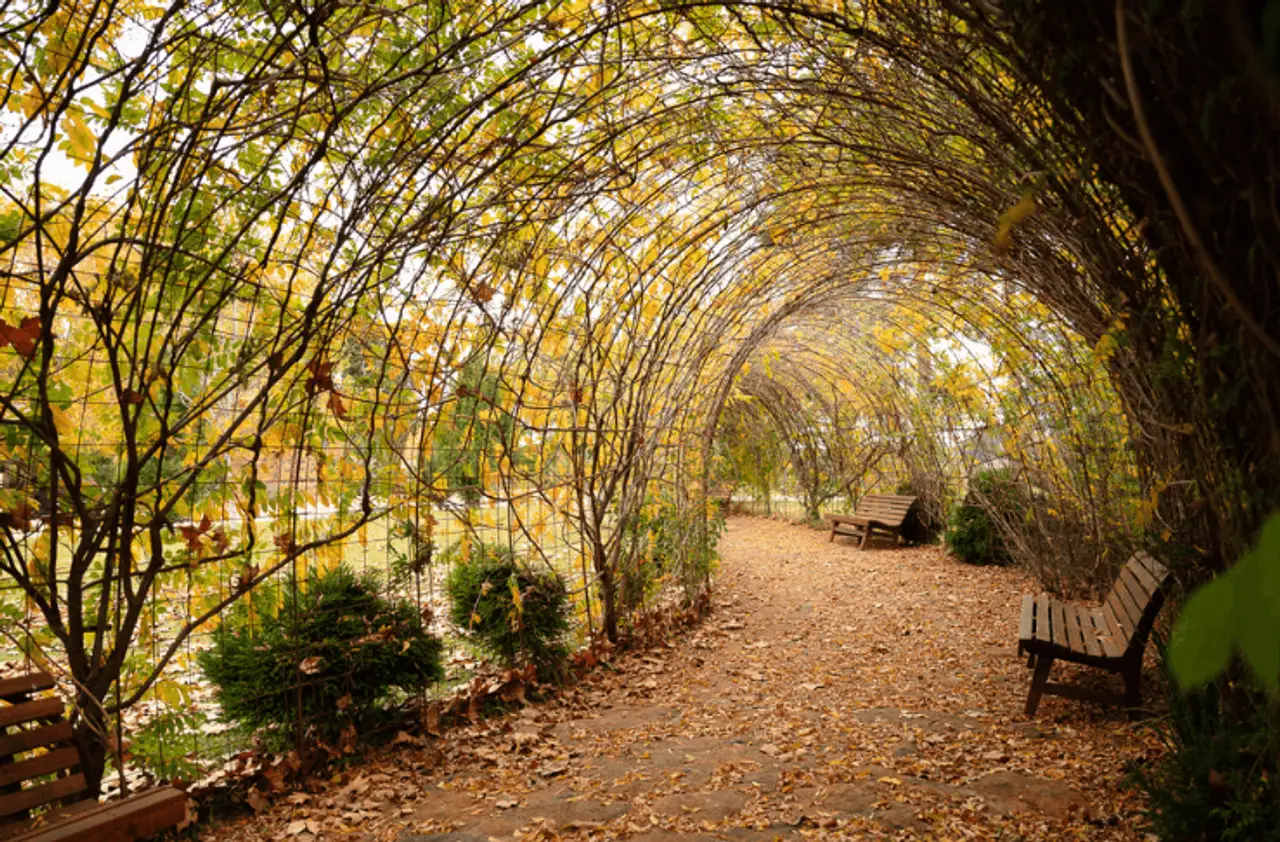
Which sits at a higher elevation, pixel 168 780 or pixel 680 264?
pixel 680 264

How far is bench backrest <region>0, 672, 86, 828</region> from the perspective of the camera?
2373mm

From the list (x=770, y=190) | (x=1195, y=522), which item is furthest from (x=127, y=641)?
(x=770, y=190)

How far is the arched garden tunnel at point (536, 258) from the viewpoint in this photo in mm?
1558

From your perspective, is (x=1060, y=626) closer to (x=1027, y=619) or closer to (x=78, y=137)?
(x=1027, y=619)

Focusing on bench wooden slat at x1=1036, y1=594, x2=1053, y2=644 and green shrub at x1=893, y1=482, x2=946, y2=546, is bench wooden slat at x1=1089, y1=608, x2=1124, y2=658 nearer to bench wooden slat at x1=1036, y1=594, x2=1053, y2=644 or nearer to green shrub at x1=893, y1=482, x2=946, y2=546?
bench wooden slat at x1=1036, y1=594, x2=1053, y2=644

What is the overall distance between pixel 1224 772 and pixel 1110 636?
6.90ft

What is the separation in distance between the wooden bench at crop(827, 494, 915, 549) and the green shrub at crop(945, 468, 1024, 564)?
1194 mm

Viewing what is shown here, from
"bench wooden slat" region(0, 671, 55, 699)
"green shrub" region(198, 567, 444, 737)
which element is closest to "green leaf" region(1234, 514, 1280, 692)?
"bench wooden slat" region(0, 671, 55, 699)

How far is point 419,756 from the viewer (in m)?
3.77

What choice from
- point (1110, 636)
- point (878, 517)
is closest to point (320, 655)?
point (1110, 636)

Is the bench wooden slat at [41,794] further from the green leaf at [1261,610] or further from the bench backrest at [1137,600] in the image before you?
the bench backrest at [1137,600]

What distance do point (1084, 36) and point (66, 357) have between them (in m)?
3.47

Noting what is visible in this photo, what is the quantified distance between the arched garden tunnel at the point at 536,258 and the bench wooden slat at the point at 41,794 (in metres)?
0.20

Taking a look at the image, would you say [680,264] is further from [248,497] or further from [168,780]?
[168,780]
